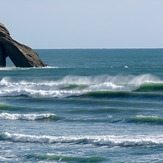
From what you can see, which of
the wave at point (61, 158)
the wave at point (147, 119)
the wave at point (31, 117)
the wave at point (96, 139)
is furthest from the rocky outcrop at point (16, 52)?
the wave at point (61, 158)

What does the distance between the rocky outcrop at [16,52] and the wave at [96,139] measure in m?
46.6

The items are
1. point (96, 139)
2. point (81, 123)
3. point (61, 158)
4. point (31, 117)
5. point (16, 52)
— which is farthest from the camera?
point (16, 52)

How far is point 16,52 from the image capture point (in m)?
74.9

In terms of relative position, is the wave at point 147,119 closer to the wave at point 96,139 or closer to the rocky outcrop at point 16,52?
the wave at point 96,139

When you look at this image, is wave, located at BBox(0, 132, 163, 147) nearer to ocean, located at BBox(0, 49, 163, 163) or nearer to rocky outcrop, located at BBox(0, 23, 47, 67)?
ocean, located at BBox(0, 49, 163, 163)

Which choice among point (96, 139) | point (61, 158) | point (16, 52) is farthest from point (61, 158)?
point (16, 52)

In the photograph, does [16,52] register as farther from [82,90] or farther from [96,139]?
[96,139]

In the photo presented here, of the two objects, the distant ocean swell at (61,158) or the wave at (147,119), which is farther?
the wave at (147,119)

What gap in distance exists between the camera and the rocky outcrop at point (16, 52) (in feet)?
247

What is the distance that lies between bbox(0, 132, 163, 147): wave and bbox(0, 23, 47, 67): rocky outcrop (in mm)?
46615

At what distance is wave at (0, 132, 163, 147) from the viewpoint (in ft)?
86.1

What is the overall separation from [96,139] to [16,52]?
4850 cm

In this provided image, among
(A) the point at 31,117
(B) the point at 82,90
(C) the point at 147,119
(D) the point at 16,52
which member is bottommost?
(B) the point at 82,90

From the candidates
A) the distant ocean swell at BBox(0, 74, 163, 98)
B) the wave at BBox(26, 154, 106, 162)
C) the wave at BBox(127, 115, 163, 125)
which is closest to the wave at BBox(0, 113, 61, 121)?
the wave at BBox(127, 115, 163, 125)
